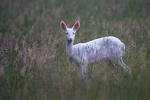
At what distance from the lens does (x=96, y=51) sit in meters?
6.88

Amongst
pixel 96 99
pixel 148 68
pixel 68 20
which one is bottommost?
pixel 96 99

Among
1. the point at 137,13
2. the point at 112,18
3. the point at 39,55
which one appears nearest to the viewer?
the point at 39,55

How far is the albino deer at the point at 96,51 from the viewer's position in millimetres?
6801

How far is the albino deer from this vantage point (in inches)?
268

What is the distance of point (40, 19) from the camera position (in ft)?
40.4

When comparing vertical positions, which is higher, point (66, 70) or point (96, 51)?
point (96, 51)

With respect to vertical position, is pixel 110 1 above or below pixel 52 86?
above

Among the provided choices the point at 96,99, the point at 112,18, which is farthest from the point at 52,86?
the point at 112,18

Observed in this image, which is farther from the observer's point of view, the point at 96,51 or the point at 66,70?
the point at 96,51

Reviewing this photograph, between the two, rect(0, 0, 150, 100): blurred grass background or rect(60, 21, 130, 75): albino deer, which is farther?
rect(60, 21, 130, 75): albino deer

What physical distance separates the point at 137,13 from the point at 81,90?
8454 mm

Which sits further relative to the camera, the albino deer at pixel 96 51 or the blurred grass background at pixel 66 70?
the albino deer at pixel 96 51

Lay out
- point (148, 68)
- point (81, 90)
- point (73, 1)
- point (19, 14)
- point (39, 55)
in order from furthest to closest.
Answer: point (73, 1)
point (19, 14)
point (39, 55)
point (148, 68)
point (81, 90)

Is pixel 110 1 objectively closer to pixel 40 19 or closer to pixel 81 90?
pixel 40 19
